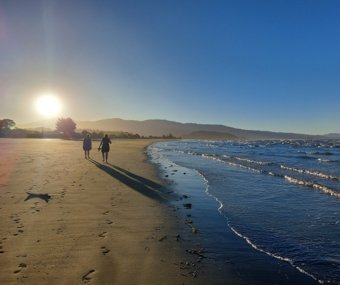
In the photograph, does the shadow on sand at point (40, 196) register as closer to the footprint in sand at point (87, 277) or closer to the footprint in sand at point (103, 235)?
the footprint in sand at point (103, 235)

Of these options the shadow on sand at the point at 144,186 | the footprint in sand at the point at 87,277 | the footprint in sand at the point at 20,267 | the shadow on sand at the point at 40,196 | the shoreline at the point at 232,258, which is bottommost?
the shoreline at the point at 232,258

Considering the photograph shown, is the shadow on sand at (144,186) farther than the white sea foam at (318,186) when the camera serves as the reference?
No

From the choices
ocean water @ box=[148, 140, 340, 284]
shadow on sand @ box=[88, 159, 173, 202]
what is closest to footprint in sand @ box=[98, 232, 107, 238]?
ocean water @ box=[148, 140, 340, 284]

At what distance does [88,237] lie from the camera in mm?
8023

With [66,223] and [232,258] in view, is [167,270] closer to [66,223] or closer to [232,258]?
[232,258]

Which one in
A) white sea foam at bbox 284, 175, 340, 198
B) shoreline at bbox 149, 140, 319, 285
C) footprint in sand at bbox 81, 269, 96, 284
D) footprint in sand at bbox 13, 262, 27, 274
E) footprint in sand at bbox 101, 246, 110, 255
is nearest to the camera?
footprint in sand at bbox 81, 269, 96, 284

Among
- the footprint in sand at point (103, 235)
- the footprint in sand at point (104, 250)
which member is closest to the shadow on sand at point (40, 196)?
the footprint in sand at point (103, 235)

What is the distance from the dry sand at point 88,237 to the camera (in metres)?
6.02

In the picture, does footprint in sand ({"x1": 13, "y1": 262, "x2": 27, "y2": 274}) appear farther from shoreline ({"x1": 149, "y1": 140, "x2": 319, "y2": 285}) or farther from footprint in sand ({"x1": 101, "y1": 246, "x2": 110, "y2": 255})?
shoreline ({"x1": 149, "y1": 140, "x2": 319, "y2": 285})

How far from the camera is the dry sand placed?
6016mm

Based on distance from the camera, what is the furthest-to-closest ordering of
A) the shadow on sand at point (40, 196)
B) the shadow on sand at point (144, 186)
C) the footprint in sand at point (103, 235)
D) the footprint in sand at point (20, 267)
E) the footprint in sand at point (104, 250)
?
the shadow on sand at point (144, 186) → the shadow on sand at point (40, 196) → the footprint in sand at point (103, 235) → the footprint in sand at point (104, 250) → the footprint in sand at point (20, 267)

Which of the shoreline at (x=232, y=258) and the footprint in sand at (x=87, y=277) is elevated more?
the footprint in sand at (x=87, y=277)

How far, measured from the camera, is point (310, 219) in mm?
11039

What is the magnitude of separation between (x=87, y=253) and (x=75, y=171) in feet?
47.1
